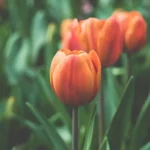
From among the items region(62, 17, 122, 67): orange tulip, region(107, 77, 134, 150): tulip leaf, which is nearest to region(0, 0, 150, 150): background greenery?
region(107, 77, 134, 150): tulip leaf

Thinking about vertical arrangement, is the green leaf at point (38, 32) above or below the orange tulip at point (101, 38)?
below

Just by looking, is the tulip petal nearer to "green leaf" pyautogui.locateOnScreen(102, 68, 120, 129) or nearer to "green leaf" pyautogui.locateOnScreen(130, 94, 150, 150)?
"green leaf" pyautogui.locateOnScreen(130, 94, 150, 150)

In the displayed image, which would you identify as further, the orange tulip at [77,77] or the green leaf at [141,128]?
the green leaf at [141,128]

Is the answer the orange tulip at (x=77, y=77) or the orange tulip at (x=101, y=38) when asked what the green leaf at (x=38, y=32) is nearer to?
the orange tulip at (x=101, y=38)

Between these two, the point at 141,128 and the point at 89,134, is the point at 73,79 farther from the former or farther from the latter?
the point at 141,128

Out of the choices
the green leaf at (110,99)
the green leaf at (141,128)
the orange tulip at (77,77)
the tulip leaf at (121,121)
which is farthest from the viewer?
the green leaf at (110,99)

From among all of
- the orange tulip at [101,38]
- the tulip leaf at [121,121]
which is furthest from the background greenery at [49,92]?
the orange tulip at [101,38]
